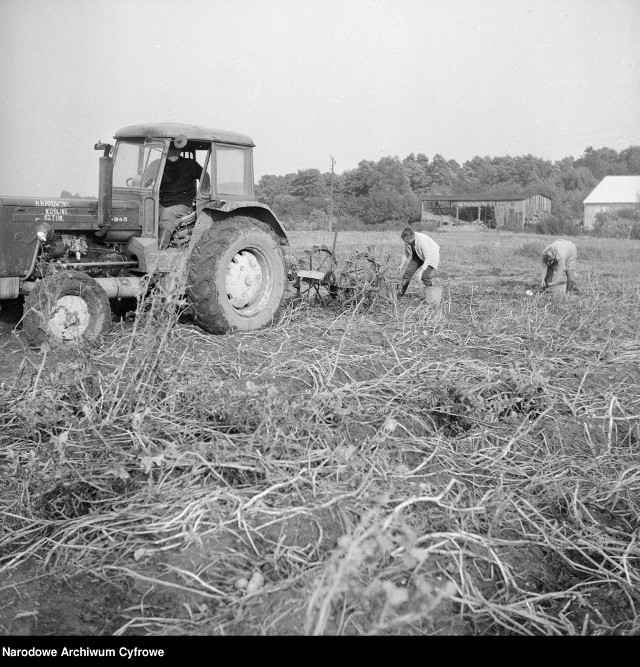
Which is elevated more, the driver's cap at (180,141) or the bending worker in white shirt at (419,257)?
the driver's cap at (180,141)

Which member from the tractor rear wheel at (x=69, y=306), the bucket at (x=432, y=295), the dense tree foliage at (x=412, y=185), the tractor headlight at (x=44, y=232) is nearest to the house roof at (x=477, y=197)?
the dense tree foliage at (x=412, y=185)

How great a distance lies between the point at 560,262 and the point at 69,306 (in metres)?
7.82

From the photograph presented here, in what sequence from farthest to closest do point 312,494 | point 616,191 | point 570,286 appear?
1. point 616,191
2. point 570,286
3. point 312,494

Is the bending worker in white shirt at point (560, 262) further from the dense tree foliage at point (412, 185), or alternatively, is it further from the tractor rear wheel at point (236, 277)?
the dense tree foliage at point (412, 185)

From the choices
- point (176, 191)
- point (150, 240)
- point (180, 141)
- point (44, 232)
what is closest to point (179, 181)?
point (176, 191)

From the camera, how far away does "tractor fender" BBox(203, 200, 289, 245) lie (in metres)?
7.41

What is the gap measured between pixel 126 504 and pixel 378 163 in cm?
4087

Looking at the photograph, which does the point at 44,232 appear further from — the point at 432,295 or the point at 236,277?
the point at 432,295

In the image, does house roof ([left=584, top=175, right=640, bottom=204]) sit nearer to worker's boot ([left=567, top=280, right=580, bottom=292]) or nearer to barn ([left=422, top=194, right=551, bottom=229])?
barn ([left=422, top=194, right=551, bottom=229])

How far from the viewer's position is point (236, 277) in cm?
746

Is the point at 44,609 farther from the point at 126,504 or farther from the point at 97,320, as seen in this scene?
the point at 97,320

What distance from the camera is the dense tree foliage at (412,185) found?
35938 mm

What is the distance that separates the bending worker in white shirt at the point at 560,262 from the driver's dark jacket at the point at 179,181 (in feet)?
19.2
